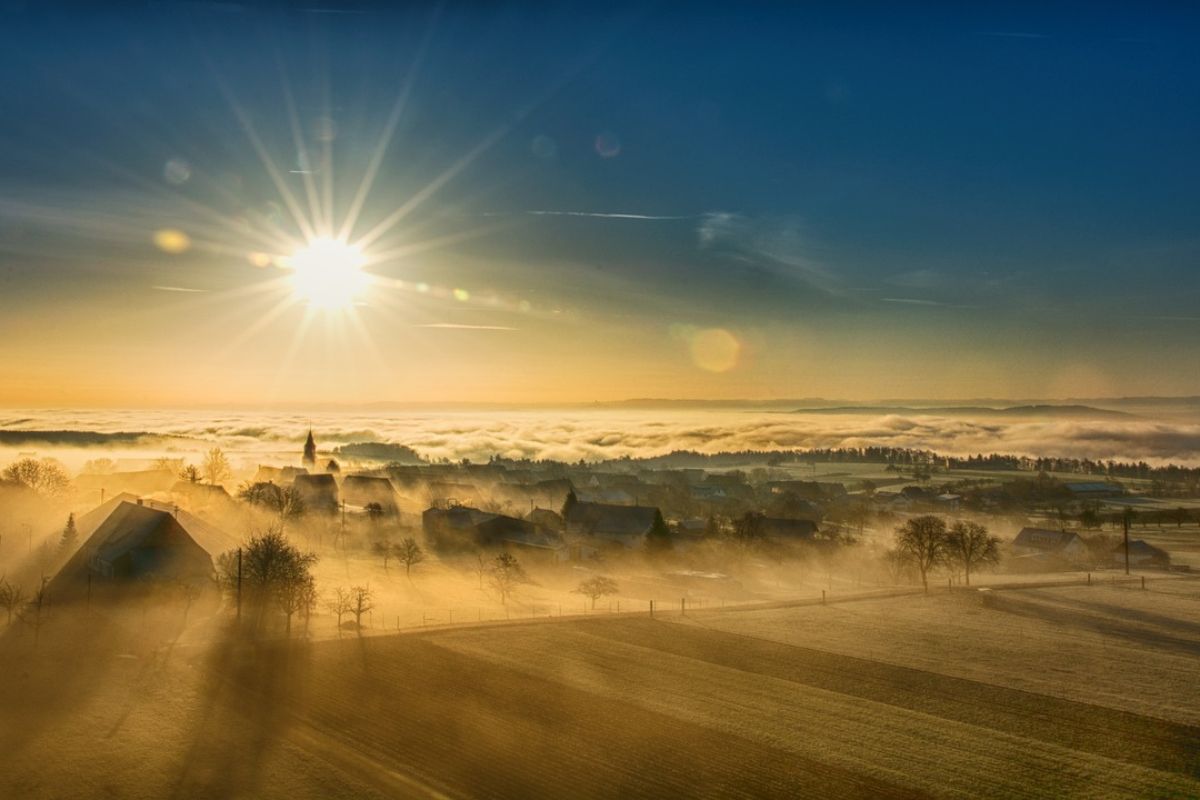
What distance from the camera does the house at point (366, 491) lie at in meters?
111

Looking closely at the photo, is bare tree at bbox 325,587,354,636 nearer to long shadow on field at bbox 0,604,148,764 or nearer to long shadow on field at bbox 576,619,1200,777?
long shadow on field at bbox 0,604,148,764

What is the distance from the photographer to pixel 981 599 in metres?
60.1

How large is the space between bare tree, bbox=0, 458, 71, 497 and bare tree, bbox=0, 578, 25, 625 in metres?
61.1

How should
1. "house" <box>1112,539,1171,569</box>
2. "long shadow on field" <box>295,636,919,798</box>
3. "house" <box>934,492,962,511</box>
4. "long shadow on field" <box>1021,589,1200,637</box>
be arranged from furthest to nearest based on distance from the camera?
1. "house" <box>934,492,962,511</box>
2. "house" <box>1112,539,1171,569</box>
3. "long shadow on field" <box>1021,589,1200,637</box>
4. "long shadow on field" <box>295,636,919,798</box>

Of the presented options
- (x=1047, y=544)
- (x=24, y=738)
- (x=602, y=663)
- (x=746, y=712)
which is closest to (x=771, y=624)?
(x=602, y=663)

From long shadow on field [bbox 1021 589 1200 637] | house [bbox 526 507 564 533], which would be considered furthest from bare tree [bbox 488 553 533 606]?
long shadow on field [bbox 1021 589 1200 637]

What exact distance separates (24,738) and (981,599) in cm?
5794

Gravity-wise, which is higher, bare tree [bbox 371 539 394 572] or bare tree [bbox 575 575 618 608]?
bare tree [bbox 371 539 394 572]

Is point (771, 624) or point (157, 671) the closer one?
point (157, 671)

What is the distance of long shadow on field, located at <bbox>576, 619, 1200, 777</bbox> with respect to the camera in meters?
28.9

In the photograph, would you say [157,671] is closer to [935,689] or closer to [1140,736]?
[935,689]

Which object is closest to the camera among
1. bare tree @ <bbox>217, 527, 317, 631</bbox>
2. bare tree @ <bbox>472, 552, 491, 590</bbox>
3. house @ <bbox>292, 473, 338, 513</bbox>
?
bare tree @ <bbox>217, 527, 317, 631</bbox>

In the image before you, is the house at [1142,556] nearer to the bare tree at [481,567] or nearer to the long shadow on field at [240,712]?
the bare tree at [481,567]

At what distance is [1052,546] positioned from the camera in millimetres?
92938
